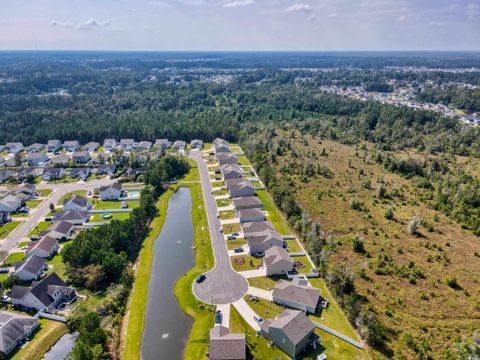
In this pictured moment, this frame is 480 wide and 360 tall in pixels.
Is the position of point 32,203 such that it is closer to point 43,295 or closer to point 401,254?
point 43,295

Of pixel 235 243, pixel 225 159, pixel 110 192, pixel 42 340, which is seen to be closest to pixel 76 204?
pixel 110 192

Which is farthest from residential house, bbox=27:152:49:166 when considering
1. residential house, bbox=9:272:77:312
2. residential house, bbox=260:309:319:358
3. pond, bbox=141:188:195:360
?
residential house, bbox=260:309:319:358

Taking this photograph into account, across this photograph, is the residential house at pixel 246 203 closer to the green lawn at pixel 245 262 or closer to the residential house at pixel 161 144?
the green lawn at pixel 245 262

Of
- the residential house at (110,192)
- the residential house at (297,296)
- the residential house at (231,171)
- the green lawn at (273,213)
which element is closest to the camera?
the residential house at (297,296)

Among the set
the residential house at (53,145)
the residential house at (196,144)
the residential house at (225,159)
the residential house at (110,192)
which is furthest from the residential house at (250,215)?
the residential house at (53,145)

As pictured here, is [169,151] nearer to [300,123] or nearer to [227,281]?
[300,123]

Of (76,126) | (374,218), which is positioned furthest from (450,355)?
(76,126)
